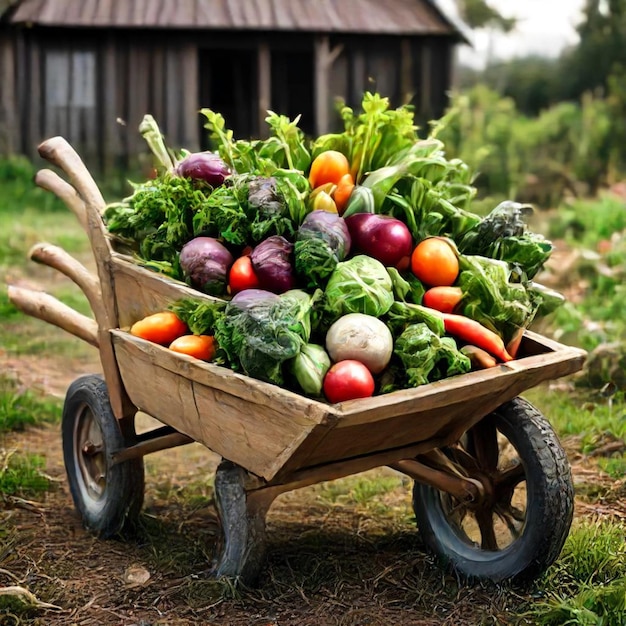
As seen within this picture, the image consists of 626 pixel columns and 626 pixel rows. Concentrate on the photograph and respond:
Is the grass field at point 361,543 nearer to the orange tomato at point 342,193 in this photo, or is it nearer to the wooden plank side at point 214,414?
the wooden plank side at point 214,414

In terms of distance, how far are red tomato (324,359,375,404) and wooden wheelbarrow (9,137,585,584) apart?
54 millimetres

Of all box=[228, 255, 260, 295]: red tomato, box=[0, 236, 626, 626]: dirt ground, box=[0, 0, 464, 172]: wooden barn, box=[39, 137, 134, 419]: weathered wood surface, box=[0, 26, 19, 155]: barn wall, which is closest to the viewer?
box=[228, 255, 260, 295]: red tomato

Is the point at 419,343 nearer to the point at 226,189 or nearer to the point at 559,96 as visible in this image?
the point at 226,189

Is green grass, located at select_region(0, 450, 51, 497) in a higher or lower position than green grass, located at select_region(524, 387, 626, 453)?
lower

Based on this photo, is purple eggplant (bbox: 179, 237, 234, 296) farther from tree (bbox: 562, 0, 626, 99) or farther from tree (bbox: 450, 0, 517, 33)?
tree (bbox: 450, 0, 517, 33)

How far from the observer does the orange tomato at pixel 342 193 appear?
3.68 meters

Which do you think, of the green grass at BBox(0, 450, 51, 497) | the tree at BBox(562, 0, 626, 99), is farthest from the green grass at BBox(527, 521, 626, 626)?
the tree at BBox(562, 0, 626, 99)

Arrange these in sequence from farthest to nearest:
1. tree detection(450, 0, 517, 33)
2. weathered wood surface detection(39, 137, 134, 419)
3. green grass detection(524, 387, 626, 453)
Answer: tree detection(450, 0, 517, 33) → green grass detection(524, 387, 626, 453) → weathered wood surface detection(39, 137, 134, 419)

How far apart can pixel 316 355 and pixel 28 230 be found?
318 inches

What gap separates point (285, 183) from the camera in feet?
11.6

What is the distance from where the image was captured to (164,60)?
14000 millimetres

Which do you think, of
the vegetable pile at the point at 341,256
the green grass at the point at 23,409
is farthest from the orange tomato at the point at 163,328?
the green grass at the point at 23,409

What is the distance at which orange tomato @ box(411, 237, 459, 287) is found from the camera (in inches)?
135

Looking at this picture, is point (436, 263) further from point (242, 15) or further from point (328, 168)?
point (242, 15)
